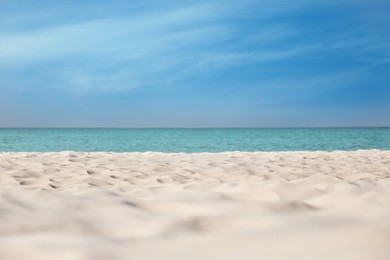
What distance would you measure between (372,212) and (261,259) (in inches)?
30.8

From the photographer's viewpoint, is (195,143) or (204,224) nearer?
(204,224)

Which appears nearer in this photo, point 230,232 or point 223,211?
point 230,232

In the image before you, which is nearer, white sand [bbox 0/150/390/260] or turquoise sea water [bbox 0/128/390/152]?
white sand [bbox 0/150/390/260]

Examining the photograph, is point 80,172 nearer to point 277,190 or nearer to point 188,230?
point 277,190

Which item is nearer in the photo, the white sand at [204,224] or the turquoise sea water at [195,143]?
the white sand at [204,224]

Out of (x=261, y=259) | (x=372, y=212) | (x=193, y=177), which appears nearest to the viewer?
(x=261, y=259)

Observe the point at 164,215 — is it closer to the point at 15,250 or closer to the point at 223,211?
the point at 223,211

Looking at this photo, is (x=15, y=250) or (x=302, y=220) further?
(x=302, y=220)

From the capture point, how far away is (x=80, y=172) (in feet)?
13.6

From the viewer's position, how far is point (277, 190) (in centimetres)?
229

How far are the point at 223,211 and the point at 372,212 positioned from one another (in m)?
0.68

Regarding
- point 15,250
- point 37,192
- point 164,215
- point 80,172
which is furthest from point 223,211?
point 80,172

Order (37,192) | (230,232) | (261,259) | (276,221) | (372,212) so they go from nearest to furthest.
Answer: (261,259) < (230,232) < (276,221) < (372,212) < (37,192)

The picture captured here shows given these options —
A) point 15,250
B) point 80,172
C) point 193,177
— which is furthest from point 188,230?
point 80,172
